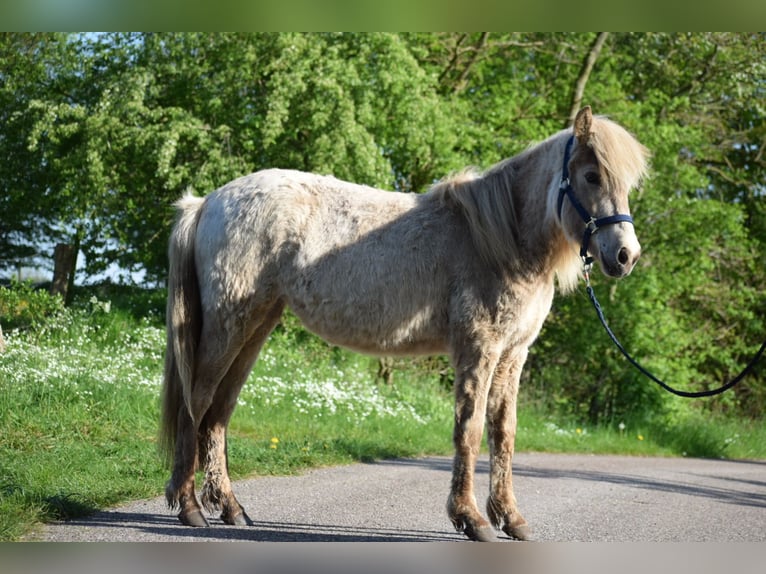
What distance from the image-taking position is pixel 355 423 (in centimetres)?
966

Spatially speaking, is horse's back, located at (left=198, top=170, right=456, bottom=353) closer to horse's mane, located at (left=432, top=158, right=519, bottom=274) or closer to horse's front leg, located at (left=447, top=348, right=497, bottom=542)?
horse's mane, located at (left=432, top=158, right=519, bottom=274)

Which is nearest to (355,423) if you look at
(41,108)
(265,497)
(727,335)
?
(265,497)

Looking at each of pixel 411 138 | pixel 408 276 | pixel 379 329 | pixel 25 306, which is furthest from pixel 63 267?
pixel 408 276

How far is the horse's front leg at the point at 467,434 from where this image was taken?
4.68 m

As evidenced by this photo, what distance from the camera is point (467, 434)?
478 cm

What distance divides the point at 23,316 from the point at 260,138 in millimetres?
4379

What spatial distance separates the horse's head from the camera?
4590mm

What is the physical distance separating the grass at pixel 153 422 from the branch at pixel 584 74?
22.9 feet

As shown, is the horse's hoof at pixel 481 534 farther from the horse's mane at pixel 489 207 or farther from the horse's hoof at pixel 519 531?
the horse's mane at pixel 489 207

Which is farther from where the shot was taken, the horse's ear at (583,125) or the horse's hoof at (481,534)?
the horse's ear at (583,125)

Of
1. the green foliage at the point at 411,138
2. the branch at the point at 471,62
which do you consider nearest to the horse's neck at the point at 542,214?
the green foliage at the point at 411,138

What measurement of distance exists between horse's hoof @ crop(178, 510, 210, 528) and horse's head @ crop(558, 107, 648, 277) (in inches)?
111

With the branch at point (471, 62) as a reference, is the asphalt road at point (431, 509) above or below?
below

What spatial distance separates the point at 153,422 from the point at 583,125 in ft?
16.5
